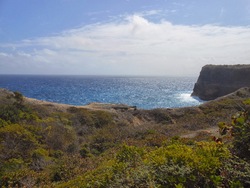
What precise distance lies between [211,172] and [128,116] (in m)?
21.6

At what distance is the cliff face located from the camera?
61.3m

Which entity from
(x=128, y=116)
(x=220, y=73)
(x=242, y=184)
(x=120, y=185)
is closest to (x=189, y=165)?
(x=242, y=184)

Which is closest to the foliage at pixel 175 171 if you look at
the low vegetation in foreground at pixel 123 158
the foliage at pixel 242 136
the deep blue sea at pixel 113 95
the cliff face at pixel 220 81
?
the low vegetation in foreground at pixel 123 158

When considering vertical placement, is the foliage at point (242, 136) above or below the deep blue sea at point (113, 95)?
above

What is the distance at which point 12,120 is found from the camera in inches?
602

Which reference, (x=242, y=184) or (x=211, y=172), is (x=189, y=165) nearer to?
(x=211, y=172)

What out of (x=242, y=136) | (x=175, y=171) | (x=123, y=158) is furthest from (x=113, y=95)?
(x=175, y=171)

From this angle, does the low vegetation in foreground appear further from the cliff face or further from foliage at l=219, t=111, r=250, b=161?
the cliff face

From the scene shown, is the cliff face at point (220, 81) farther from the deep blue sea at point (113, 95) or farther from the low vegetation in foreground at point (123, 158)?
the low vegetation in foreground at point (123, 158)

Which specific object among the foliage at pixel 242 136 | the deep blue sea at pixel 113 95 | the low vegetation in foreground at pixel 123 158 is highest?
the foliage at pixel 242 136

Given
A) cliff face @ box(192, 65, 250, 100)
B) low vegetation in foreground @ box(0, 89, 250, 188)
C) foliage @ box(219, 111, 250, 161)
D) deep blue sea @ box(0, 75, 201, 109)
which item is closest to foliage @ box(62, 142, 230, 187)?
low vegetation in foreground @ box(0, 89, 250, 188)

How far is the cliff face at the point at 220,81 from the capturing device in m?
61.3

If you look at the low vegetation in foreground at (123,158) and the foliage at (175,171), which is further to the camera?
the low vegetation in foreground at (123,158)

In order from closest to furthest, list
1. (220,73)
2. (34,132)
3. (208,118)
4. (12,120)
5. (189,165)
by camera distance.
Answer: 1. (189,165)
2. (34,132)
3. (12,120)
4. (208,118)
5. (220,73)
